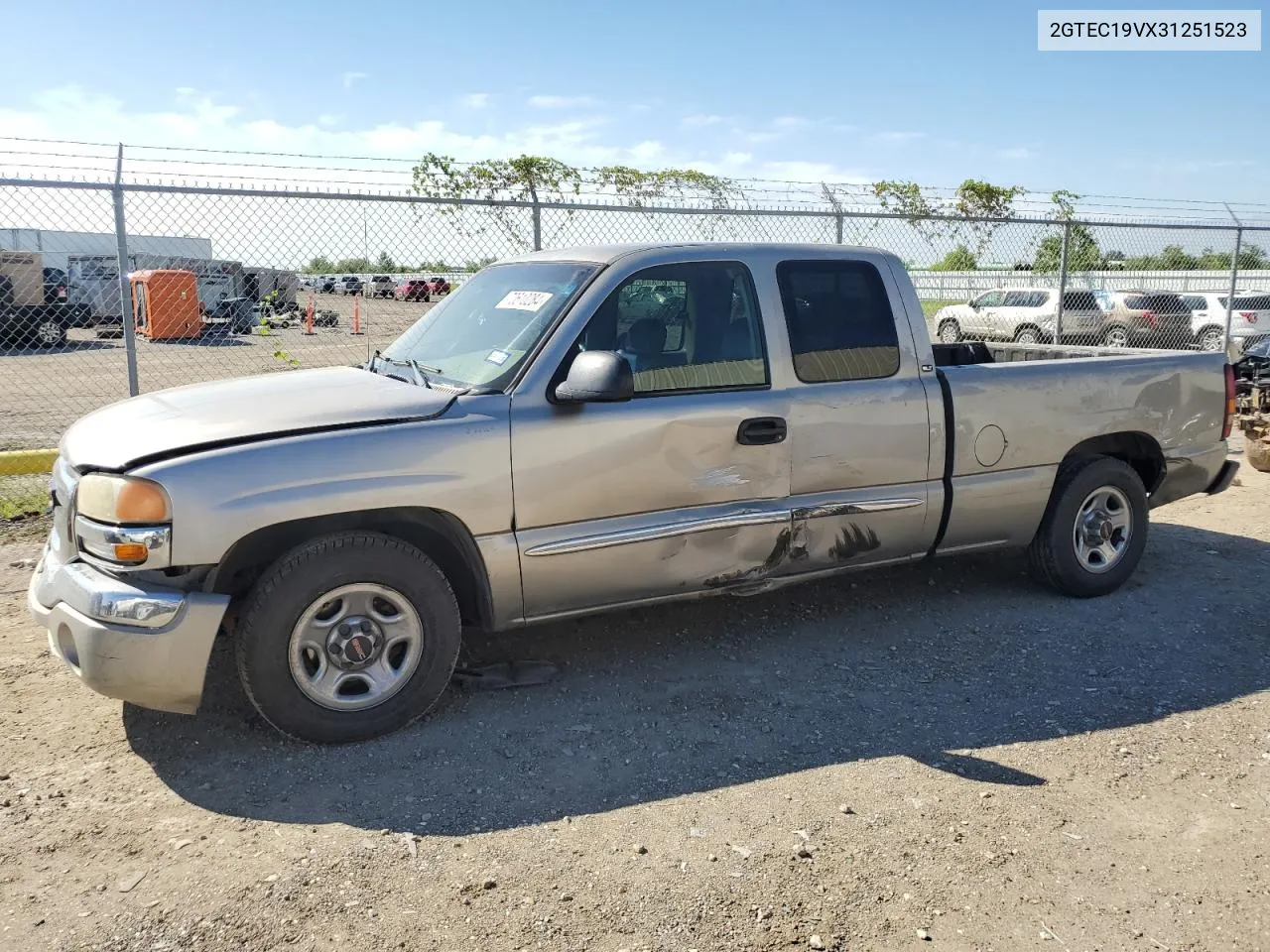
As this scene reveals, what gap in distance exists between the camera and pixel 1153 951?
2.71 meters

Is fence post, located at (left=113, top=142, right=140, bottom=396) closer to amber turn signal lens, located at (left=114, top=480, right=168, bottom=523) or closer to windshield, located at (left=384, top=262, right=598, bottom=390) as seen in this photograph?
windshield, located at (left=384, top=262, right=598, bottom=390)

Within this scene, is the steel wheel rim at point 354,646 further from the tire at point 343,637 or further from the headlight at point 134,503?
the headlight at point 134,503

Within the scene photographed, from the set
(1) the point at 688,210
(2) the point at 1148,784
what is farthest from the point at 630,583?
(1) the point at 688,210

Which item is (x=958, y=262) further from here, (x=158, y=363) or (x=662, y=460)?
(x=662, y=460)

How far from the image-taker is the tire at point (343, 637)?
3617mm

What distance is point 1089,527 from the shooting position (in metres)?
5.55

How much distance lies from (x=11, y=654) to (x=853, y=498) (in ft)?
12.8

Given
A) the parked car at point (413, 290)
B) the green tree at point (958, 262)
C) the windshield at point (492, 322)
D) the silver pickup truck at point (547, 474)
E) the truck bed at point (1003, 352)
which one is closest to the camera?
the silver pickup truck at point (547, 474)

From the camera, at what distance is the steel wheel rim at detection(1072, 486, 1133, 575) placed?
552 centimetres

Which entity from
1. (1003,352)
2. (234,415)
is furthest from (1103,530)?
(234,415)

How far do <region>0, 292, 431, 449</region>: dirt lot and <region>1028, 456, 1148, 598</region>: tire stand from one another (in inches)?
151

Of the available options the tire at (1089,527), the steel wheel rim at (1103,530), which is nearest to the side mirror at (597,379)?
the tire at (1089,527)

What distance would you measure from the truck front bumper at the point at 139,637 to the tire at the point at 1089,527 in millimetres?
4068

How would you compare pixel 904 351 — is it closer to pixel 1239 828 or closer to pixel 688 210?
pixel 1239 828
